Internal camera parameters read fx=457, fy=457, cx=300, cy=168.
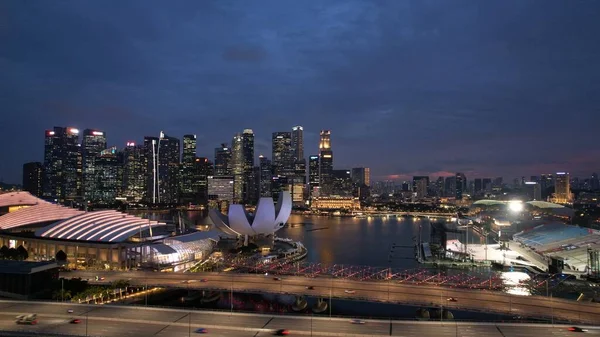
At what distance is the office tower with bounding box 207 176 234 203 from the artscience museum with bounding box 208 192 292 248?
372 feet

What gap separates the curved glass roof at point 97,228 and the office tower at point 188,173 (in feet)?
395

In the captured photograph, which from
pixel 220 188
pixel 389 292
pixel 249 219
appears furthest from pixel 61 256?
pixel 220 188

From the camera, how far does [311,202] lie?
154000 millimetres

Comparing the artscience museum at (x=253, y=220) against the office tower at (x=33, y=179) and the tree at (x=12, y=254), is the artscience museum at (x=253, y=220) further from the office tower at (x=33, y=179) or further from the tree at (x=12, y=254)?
the office tower at (x=33, y=179)

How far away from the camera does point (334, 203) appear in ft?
484

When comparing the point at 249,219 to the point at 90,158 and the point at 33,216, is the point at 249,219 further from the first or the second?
the point at 90,158

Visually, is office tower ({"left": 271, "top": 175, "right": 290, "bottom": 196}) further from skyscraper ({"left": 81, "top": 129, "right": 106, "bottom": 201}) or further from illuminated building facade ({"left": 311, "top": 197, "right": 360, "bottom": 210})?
skyscraper ({"left": 81, "top": 129, "right": 106, "bottom": 201})

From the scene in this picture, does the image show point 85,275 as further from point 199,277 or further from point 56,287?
point 199,277

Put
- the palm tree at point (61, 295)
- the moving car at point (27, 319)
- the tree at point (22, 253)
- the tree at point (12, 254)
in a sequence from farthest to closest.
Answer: the tree at point (22, 253) → the tree at point (12, 254) → the palm tree at point (61, 295) → the moving car at point (27, 319)

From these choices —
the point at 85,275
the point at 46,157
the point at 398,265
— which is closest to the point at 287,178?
the point at 46,157

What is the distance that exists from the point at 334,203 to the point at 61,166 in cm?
9033

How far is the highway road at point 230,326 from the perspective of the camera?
14.3 meters

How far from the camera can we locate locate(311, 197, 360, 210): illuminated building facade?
472ft

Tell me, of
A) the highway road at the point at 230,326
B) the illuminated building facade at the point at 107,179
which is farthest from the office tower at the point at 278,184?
the highway road at the point at 230,326
